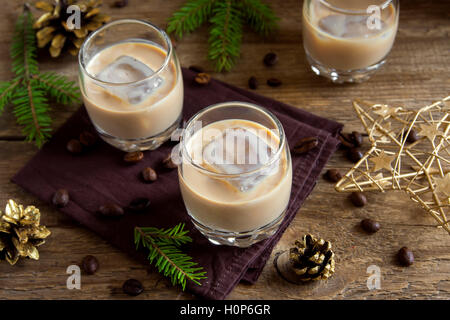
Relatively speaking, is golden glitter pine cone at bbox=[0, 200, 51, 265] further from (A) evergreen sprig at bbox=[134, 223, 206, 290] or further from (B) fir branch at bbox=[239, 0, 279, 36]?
(B) fir branch at bbox=[239, 0, 279, 36]

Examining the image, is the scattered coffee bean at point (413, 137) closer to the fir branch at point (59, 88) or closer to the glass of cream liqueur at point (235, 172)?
the glass of cream liqueur at point (235, 172)

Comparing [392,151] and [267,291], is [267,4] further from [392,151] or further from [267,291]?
[267,291]

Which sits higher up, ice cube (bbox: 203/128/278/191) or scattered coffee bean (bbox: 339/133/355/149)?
ice cube (bbox: 203/128/278/191)

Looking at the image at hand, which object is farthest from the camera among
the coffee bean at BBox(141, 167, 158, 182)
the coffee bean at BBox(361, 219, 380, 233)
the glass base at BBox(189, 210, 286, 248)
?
the coffee bean at BBox(141, 167, 158, 182)

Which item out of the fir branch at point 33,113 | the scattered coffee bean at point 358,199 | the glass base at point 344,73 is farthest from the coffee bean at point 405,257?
the fir branch at point 33,113

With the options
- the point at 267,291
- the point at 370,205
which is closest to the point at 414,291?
the point at 370,205

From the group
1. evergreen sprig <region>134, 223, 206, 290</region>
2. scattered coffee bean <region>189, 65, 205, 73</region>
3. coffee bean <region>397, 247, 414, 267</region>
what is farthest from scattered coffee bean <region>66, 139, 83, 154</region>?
coffee bean <region>397, 247, 414, 267</region>

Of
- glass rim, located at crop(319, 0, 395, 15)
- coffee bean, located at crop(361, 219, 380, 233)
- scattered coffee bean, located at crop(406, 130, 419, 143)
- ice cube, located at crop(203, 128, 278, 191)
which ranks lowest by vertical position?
coffee bean, located at crop(361, 219, 380, 233)
